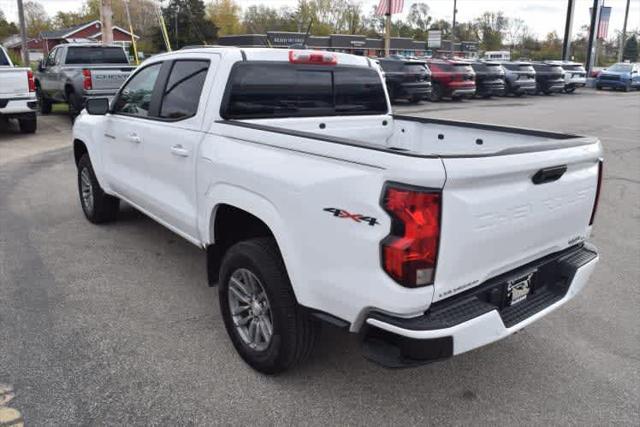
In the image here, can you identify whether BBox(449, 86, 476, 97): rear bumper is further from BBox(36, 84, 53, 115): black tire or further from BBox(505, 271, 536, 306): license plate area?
BBox(505, 271, 536, 306): license plate area

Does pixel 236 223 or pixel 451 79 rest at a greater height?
pixel 451 79

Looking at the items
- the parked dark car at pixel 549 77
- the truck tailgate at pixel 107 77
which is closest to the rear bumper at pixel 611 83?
the parked dark car at pixel 549 77

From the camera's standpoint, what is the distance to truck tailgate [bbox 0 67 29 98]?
11.2 meters

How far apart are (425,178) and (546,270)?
1.21 meters

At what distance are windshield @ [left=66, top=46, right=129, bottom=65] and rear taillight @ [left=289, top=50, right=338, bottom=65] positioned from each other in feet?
39.5

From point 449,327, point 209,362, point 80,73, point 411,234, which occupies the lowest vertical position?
point 209,362

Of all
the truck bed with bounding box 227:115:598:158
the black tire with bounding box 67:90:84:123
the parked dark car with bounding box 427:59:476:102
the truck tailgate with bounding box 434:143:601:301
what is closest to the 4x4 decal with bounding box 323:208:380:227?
the truck tailgate with bounding box 434:143:601:301

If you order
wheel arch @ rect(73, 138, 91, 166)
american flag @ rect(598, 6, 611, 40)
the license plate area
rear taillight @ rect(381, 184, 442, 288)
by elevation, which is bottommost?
the license plate area

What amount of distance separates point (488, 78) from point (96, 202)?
72.5 feet

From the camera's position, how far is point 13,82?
1126cm

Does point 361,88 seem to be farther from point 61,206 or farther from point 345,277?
point 61,206

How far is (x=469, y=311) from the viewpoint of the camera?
2.53m

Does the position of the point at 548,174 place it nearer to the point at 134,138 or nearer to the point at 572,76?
the point at 134,138

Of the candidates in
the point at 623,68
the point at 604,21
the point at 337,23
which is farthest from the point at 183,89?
the point at 337,23
